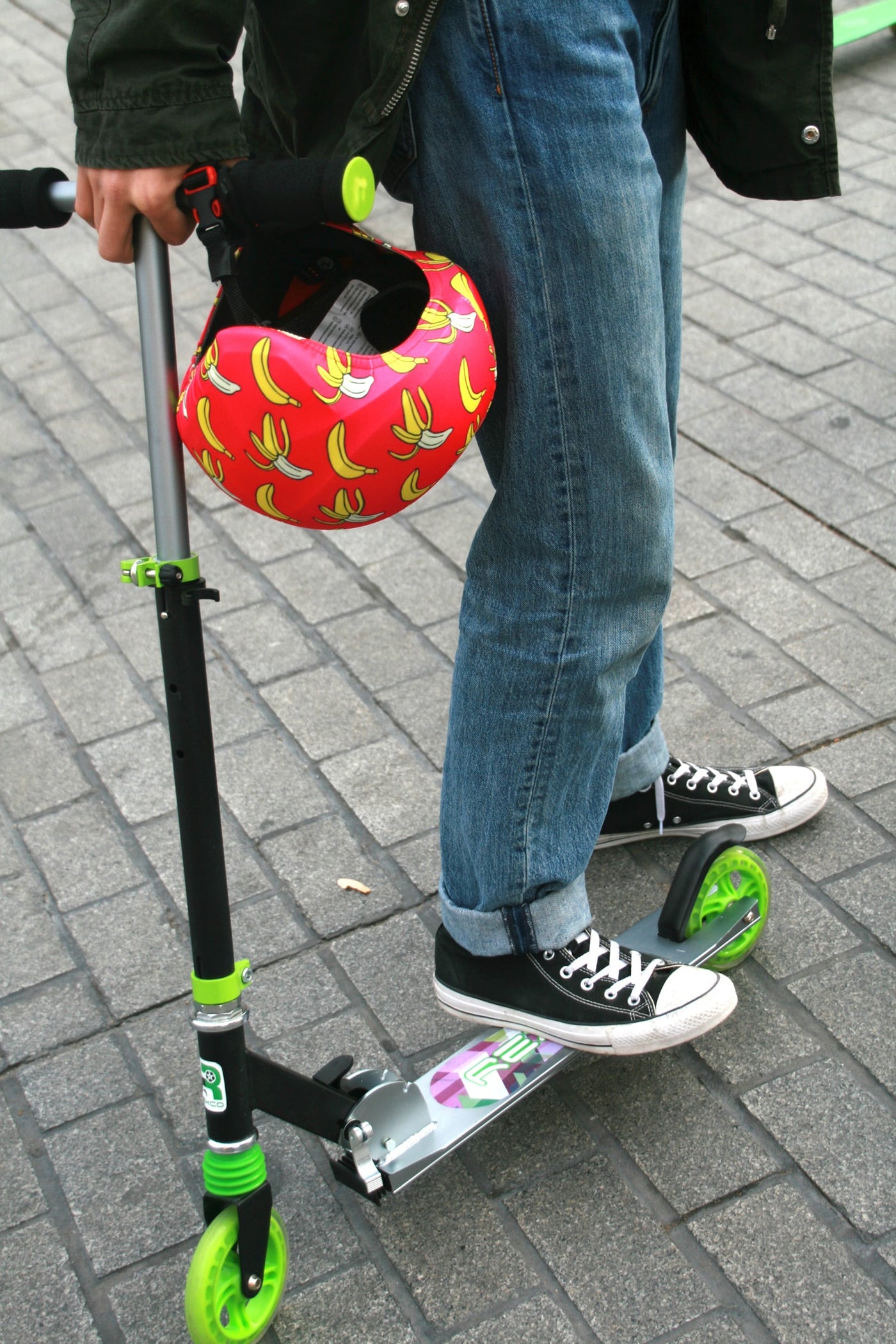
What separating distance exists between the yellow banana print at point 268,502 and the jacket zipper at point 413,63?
441mm

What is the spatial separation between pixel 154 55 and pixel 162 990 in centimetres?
152

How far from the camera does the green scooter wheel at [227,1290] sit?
5.47 ft

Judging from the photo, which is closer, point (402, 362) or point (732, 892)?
point (402, 362)

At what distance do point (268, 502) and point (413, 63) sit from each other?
1.67 ft

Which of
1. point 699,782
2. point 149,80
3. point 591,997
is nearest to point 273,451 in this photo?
point 149,80

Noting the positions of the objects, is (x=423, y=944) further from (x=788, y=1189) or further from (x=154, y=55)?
(x=154, y=55)

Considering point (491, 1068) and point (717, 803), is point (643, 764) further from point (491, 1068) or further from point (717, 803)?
point (491, 1068)

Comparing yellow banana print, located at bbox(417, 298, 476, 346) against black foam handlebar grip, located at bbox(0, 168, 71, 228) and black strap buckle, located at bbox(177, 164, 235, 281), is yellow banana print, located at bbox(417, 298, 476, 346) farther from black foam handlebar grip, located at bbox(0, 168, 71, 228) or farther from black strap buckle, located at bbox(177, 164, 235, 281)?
black foam handlebar grip, located at bbox(0, 168, 71, 228)

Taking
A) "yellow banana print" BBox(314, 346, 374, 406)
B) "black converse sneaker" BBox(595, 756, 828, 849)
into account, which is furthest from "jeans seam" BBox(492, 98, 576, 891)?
"black converse sneaker" BBox(595, 756, 828, 849)

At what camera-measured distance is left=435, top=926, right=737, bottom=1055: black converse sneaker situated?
197 cm

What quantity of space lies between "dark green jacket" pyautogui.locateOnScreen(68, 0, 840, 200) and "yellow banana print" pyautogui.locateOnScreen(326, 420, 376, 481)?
31 cm

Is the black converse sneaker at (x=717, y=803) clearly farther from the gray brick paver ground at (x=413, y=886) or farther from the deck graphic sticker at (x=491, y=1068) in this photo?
the deck graphic sticker at (x=491, y=1068)

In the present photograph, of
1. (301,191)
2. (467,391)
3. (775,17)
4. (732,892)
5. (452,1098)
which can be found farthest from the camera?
(732,892)

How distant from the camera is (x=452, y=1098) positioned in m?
1.93
